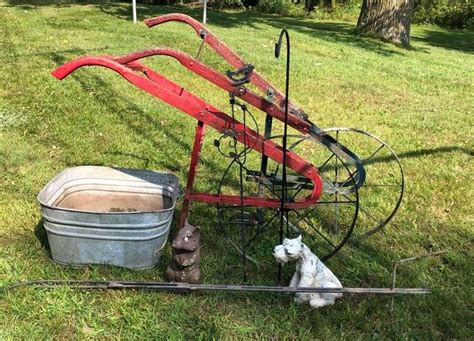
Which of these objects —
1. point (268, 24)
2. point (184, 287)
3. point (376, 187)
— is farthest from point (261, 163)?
point (268, 24)

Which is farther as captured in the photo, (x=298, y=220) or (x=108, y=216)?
(x=298, y=220)

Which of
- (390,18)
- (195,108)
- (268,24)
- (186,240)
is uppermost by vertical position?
(195,108)

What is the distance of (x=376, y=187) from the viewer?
4160 mm

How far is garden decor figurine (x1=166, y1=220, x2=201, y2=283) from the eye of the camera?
2654 mm

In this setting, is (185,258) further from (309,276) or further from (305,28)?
(305,28)

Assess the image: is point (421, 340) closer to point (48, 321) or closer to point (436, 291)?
point (436, 291)

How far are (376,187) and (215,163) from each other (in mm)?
1311

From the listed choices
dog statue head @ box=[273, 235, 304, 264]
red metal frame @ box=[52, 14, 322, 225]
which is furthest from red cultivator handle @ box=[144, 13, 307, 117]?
dog statue head @ box=[273, 235, 304, 264]

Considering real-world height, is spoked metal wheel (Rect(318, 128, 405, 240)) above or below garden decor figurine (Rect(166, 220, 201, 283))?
below

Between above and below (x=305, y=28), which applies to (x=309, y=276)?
above

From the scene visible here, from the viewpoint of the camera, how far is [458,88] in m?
7.80

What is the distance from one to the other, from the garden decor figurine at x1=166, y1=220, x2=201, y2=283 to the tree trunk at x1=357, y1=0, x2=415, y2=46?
935 centimetres

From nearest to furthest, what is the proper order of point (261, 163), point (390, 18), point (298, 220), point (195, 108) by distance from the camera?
1. point (195, 108)
2. point (261, 163)
3. point (298, 220)
4. point (390, 18)

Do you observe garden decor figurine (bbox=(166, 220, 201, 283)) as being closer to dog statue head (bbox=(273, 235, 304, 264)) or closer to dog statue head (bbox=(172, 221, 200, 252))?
dog statue head (bbox=(172, 221, 200, 252))
